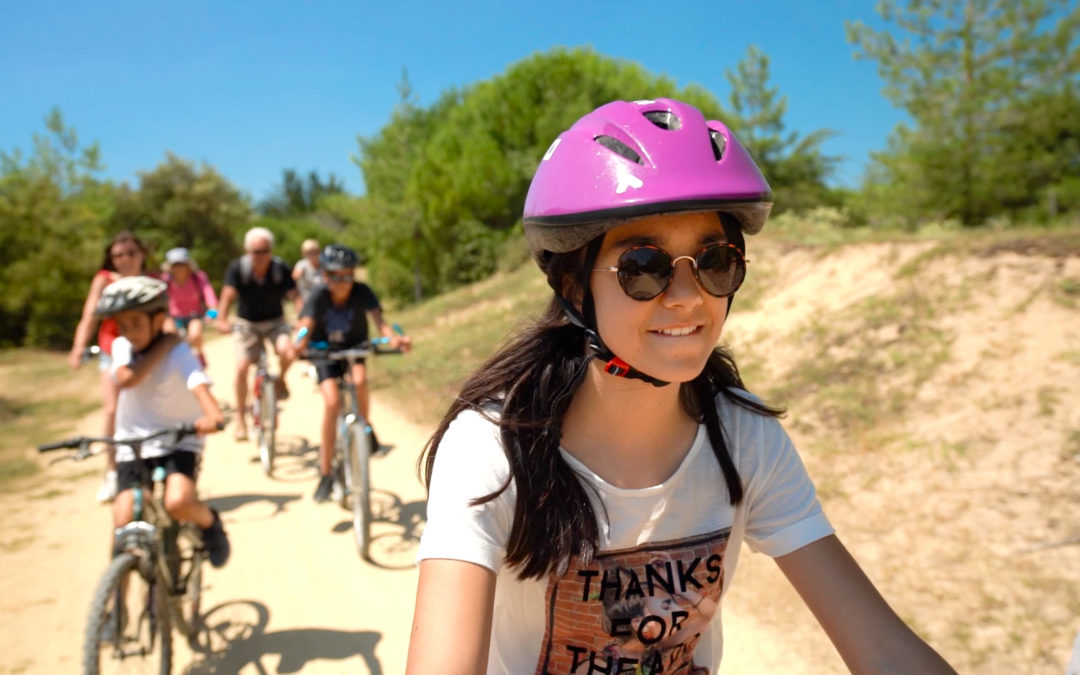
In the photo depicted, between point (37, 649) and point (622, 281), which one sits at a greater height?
point (622, 281)

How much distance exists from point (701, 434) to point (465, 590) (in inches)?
28.4

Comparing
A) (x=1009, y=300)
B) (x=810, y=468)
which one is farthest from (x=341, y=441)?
(x=1009, y=300)

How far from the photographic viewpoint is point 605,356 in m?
1.67

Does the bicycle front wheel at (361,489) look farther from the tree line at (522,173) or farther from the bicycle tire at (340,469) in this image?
the tree line at (522,173)

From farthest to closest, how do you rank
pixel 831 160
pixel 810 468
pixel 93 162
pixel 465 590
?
pixel 93 162
pixel 831 160
pixel 810 468
pixel 465 590

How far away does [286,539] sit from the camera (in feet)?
17.5

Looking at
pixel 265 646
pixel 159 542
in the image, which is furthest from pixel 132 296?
pixel 265 646

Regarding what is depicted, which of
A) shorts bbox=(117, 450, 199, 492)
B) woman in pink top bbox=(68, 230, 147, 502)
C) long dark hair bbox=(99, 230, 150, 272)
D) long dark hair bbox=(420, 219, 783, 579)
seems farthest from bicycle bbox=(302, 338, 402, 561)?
long dark hair bbox=(420, 219, 783, 579)

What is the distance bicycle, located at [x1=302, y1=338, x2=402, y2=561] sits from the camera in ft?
15.9

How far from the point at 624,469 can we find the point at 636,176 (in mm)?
687

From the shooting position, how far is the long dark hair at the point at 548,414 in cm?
153

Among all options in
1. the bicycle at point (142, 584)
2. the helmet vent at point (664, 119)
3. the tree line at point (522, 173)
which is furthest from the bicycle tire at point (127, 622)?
the tree line at point (522, 173)

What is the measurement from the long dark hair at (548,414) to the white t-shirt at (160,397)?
2.57 m

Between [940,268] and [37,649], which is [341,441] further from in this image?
[940,268]
